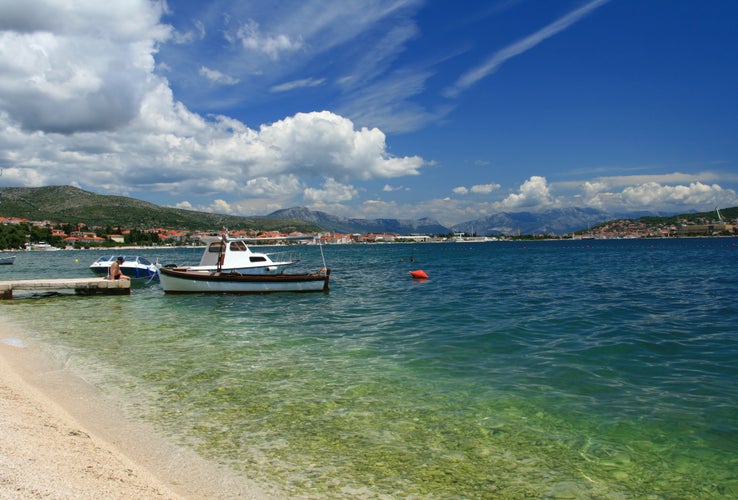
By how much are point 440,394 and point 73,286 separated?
2688cm

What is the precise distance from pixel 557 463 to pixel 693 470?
5.72 feet

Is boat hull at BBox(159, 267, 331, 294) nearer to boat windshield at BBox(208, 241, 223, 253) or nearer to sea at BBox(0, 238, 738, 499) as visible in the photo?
boat windshield at BBox(208, 241, 223, 253)

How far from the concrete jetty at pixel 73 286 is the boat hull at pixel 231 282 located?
9.53ft

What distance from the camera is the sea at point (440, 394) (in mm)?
6074

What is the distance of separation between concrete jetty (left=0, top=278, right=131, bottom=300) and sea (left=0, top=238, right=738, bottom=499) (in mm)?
9541

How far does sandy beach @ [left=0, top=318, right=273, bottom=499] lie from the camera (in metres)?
4.71

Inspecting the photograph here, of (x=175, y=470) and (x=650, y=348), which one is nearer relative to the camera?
(x=175, y=470)

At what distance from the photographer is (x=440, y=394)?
932 cm

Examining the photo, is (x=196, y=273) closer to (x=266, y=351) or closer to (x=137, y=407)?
(x=266, y=351)

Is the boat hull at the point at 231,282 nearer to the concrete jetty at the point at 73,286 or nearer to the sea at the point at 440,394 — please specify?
the concrete jetty at the point at 73,286

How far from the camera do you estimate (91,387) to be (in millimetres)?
9773

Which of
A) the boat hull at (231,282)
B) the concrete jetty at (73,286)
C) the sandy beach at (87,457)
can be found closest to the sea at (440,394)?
the sandy beach at (87,457)

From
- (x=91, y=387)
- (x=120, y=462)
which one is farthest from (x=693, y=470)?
(x=91, y=387)

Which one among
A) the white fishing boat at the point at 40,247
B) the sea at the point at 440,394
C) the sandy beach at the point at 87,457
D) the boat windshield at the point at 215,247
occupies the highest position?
the boat windshield at the point at 215,247
